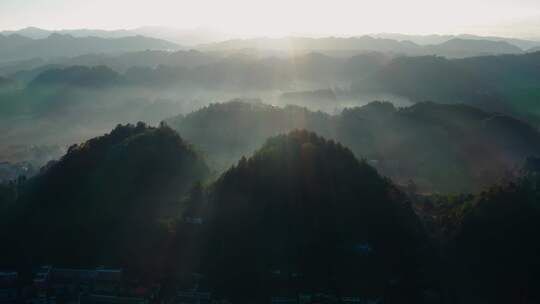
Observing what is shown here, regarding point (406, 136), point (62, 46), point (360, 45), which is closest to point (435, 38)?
point (360, 45)

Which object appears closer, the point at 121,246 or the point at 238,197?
the point at 121,246

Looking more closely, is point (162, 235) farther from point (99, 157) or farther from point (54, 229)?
point (99, 157)

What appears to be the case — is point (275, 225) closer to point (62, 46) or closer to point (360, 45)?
point (360, 45)

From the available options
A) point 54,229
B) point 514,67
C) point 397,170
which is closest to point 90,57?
point 514,67

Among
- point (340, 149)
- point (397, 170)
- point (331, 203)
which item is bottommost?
point (397, 170)

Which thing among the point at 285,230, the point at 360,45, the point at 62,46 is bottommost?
the point at 285,230

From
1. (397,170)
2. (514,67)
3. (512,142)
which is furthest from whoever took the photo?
(514,67)
